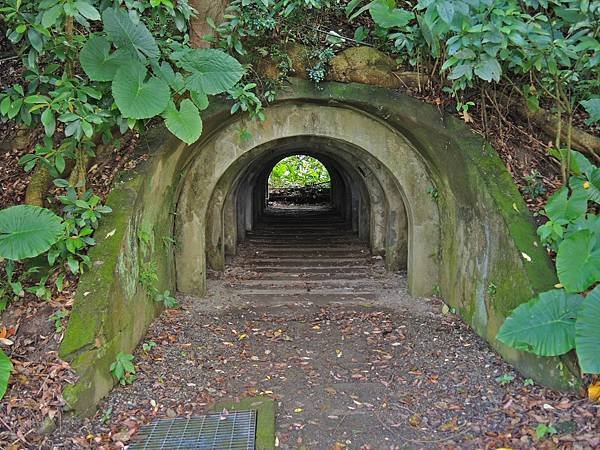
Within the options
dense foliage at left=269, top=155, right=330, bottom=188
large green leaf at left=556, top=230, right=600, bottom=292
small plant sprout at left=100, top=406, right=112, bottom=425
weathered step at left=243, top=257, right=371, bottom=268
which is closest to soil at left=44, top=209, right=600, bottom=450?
small plant sprout at left=100, top=406, right=112, bottom=425

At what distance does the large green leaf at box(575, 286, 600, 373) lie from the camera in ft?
11.0

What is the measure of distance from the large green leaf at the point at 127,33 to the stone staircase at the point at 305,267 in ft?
13.3

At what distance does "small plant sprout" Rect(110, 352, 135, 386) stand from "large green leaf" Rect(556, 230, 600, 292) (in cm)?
348

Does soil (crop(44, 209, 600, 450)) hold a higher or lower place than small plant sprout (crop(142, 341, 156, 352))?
lower

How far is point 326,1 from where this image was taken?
18.9 feet

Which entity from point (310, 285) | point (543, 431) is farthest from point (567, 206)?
point (310, 285)

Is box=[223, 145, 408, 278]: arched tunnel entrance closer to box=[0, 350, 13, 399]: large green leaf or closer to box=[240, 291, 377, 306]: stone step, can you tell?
box=[240, 291, 377, 306]: stone step

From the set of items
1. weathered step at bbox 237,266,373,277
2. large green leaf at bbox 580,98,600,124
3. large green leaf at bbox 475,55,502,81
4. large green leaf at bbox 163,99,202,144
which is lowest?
weathered step at bbox 237,266,373,277

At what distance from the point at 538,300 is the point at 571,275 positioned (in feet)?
0.96

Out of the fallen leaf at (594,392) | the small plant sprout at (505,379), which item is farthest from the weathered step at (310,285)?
the fallen leaf at (594,392)

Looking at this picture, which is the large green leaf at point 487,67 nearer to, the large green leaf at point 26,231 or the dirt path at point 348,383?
the dirt path at point 348,383

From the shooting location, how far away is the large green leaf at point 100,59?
13.4ft

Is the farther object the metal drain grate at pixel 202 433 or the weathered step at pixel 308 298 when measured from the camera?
the weathered step at pixel 308 298

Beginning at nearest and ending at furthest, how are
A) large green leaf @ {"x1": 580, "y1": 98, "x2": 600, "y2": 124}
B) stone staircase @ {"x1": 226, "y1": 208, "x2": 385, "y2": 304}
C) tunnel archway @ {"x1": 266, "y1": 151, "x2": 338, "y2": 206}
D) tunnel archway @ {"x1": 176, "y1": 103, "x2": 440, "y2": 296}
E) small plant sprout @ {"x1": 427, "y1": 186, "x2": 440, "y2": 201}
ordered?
large green leaf @ {"x1": 580, "y1": 98, "x2": 600, "y2": 124}, tunnel archway @ {"x1": 176, "y1": 103, "x2": 440, "y2": 296}, small plant sprout @ {"x1": 427, "y1": 186, "x2": 440, "y2": 201}, stone staircase @ {"x1": 226, "y1": 208, "x2": 385, "y2": 304}, tunnel archway @ {"x1": 266, "y1": 151, "x2": 338, "y2": 206}
